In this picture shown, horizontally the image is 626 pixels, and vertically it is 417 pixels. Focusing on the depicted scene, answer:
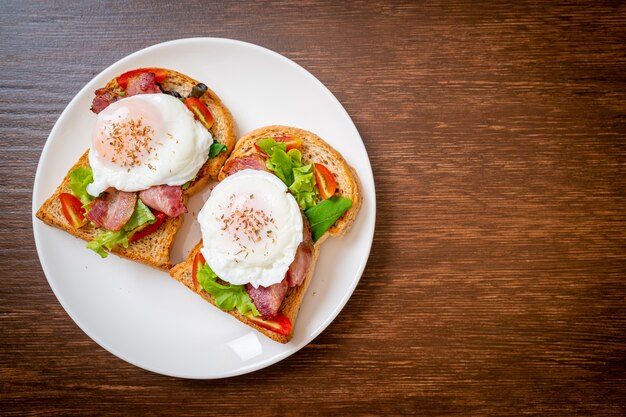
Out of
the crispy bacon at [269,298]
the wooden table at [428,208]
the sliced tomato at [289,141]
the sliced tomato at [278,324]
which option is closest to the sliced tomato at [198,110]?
the sliced tomato at [289,141]

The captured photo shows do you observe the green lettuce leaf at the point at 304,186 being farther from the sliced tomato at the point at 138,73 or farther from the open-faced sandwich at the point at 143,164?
the sliced tomato at the point at 138,73

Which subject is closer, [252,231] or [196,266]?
[252,231]

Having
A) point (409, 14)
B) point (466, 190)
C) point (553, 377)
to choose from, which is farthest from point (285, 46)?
point (553, 377)

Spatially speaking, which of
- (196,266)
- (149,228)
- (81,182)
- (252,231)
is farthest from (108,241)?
(252,231)

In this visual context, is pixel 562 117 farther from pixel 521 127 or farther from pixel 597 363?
pixel 597 363

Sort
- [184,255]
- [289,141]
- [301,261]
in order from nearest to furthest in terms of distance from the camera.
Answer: [301,261] < [289,141] < [184,255]

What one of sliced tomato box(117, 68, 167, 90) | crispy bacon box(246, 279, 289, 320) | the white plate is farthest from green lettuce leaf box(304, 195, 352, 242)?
sliced tomato box(117, 68, 167, 90)

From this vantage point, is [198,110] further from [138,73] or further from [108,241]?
[108,241]

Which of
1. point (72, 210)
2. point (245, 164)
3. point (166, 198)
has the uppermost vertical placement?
point (245, 164)
